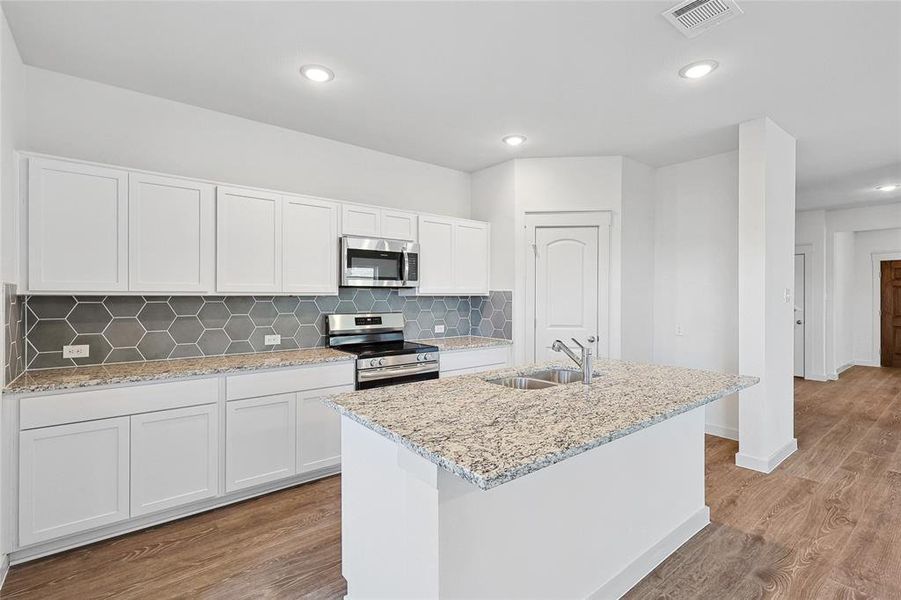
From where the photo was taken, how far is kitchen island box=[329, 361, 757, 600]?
4.40ft

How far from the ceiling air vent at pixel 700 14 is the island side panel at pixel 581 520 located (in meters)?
1.91

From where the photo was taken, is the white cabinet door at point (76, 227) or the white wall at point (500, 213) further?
the white wall at point (500, 213)

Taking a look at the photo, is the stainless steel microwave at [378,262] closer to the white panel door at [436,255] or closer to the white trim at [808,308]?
the white panel door at [436,255]

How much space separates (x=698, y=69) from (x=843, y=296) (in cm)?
708

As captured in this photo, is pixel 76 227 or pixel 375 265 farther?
pixel 375 265

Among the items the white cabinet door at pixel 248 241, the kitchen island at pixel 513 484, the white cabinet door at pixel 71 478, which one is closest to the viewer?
the kitchen island at pixel 513 484

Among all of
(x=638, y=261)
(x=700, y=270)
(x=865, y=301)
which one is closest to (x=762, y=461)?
(x=700, y=270)

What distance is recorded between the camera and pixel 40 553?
88.0 inches

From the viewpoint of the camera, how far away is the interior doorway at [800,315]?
6.86 metres

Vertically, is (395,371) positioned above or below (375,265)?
below

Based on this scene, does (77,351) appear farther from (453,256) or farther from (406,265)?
(453,256)

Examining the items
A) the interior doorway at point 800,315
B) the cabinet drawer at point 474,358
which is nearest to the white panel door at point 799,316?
the interior doorway at point 800,315

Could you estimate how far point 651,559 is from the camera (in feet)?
7.02

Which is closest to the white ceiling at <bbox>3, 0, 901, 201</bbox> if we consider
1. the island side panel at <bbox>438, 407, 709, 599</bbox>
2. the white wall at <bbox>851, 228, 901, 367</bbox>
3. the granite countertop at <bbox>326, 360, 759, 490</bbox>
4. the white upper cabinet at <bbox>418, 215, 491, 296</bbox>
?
the white upper cabinet at <bbox>418, 215, 491, 296</bbox>
